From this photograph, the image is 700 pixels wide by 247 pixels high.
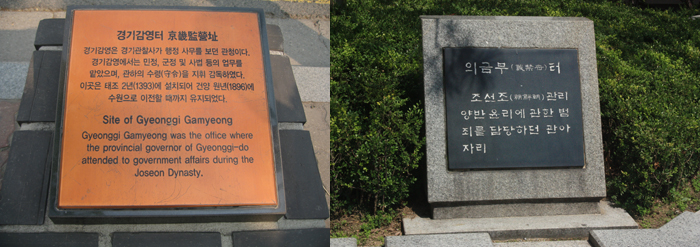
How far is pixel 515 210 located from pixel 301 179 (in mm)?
1825

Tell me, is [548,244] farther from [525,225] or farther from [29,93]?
[29,93]

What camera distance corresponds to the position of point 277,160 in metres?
2.64

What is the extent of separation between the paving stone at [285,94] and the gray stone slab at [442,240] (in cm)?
112

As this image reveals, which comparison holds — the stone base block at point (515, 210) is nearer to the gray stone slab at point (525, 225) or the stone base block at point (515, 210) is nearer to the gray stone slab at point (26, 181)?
the gray stone slab at point (525, 225)

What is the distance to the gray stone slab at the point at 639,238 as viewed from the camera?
302 centimetres

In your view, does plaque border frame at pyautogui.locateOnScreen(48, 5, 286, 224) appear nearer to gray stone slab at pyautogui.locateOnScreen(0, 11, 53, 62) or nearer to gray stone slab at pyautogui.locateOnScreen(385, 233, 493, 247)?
gray stone slab at pyautogui.locateOnScreen(385, 233, 493, 247)

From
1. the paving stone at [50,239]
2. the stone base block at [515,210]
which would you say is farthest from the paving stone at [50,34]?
the stone base block at [515,210]

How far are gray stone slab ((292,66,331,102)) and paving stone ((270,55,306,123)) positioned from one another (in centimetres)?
29

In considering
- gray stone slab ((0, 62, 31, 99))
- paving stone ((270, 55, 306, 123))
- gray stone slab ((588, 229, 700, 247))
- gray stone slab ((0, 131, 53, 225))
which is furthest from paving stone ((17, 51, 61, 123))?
gray stone slab ((588, 229, 700, 247))

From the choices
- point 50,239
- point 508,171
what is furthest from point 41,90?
point 508,171

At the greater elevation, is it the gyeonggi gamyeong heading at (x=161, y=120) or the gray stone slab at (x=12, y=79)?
the gray stone slab at (x=12, y=79)

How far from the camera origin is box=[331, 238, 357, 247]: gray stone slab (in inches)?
116

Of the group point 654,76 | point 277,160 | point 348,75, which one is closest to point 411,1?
point 348,75

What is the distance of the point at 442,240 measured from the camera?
9.94ft
